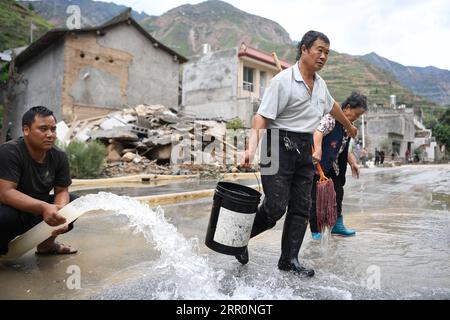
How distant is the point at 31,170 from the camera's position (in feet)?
10.1

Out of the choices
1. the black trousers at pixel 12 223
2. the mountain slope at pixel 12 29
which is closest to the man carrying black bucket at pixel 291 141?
the black trousers at pixel 12 223

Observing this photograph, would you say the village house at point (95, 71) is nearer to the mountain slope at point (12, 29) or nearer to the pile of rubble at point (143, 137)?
the pile of rubble at point (143, 137)

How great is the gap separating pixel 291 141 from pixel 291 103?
0.29 meters

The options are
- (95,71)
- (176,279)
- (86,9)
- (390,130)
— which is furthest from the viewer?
(86,9)

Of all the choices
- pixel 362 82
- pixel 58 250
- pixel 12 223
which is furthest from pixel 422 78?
pixel 12 223

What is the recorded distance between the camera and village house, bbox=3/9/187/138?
63.2 feet

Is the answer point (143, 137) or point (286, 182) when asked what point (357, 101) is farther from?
point (143, 137)

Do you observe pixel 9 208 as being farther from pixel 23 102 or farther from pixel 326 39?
pixel 23 102

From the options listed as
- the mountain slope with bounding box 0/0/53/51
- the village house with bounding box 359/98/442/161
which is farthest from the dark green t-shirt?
the village house with bounding box 359/98/442/161

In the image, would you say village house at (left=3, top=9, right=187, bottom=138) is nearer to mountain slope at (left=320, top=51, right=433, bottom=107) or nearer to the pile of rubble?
the pile of rubble

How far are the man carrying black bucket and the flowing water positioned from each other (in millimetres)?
332

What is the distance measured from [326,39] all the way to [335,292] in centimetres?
183

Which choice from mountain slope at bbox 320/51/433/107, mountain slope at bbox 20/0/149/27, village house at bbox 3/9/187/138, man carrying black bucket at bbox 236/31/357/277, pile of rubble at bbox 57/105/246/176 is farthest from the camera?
mountain slope at bbox 20/0/149/27

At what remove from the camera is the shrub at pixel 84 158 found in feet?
35.7
